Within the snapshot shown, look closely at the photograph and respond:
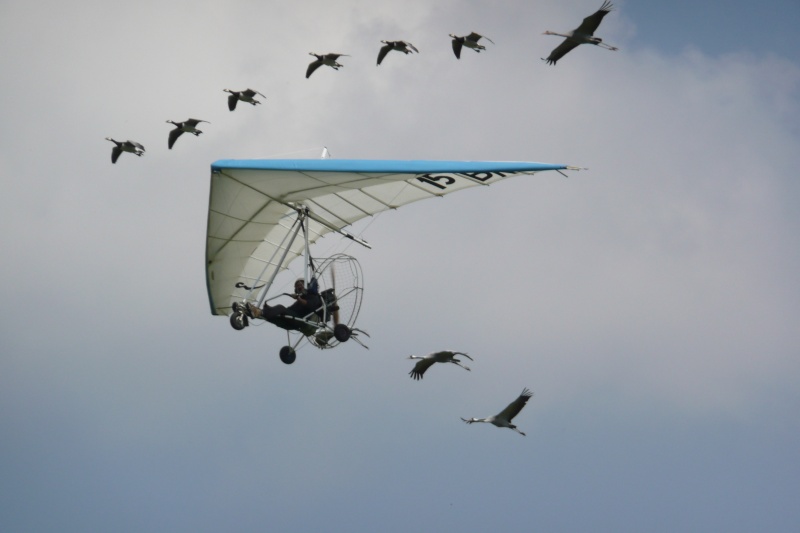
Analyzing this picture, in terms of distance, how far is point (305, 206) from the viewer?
1703 inches

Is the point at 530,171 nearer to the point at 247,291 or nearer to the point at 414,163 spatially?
the point at 414,163

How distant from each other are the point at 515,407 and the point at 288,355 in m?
6.00

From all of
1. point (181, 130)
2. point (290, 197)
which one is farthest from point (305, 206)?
point (181, 130)

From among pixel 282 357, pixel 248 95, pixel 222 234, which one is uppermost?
pixel 248 95

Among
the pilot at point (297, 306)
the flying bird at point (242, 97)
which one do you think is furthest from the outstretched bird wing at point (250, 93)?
the pilot at point (297, 306)

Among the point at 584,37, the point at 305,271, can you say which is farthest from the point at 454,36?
the point at 305,271

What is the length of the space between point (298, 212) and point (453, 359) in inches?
220

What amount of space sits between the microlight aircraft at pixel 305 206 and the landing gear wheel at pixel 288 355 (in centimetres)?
3

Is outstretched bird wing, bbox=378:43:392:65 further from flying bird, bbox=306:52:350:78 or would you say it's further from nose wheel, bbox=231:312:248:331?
nose wheel, bbox=231:312:248:331

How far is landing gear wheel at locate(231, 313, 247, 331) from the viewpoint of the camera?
41.2 m

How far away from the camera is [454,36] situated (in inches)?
1907

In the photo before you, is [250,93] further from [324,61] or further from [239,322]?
[239,322]

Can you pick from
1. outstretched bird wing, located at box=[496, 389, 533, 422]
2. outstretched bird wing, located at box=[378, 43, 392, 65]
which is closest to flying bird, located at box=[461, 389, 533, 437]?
outstretched bird wing, located at box=[496, 389, 533, 422]

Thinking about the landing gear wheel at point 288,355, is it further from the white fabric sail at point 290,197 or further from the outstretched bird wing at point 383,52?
the outstretched bird wing at point 383,52
